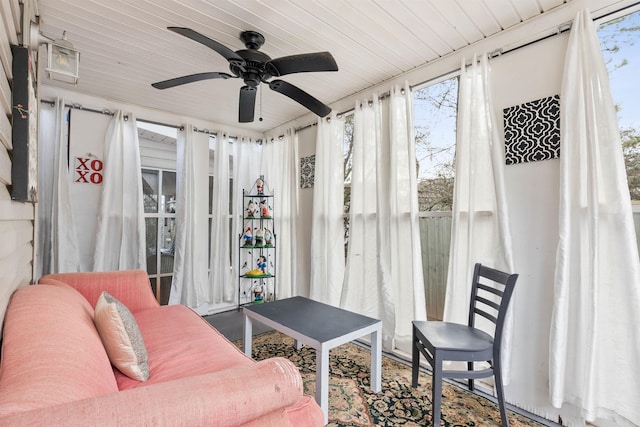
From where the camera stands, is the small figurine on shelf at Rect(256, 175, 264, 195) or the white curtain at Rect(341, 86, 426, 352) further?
the small figurine on shelf at Rect(256, 175, 264, 195)

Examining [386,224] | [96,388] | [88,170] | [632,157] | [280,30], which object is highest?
[280,30]

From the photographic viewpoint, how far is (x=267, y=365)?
0.87 metres

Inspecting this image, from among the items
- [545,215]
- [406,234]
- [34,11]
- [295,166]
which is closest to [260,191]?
[295,166]

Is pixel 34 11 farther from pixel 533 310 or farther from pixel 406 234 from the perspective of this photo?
pixel 533 310

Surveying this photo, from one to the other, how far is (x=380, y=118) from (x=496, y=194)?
124 cm

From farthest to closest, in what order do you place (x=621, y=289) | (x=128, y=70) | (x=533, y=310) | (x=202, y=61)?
(x=128, y=70), (x=202, y=61), (x=533, y=310), (x=621, y=289)

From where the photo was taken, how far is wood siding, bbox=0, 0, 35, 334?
108cm

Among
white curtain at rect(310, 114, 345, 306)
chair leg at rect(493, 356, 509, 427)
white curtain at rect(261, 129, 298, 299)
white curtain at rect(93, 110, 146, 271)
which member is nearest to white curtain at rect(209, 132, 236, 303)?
white curtain at rect(261, 129, 298, 299)

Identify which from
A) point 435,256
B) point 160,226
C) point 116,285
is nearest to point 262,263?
point 160,226

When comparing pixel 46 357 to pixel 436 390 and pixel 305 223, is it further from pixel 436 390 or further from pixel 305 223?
pixel 305 223

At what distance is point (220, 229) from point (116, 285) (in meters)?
1.70

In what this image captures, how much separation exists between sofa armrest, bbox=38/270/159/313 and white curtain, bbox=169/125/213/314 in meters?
1.12

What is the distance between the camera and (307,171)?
3.69 m

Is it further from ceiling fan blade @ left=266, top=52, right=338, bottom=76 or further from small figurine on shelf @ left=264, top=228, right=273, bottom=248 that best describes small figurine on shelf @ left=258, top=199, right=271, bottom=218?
ceiling fan blade @ left=266, top=52, right=338, bottom=76
